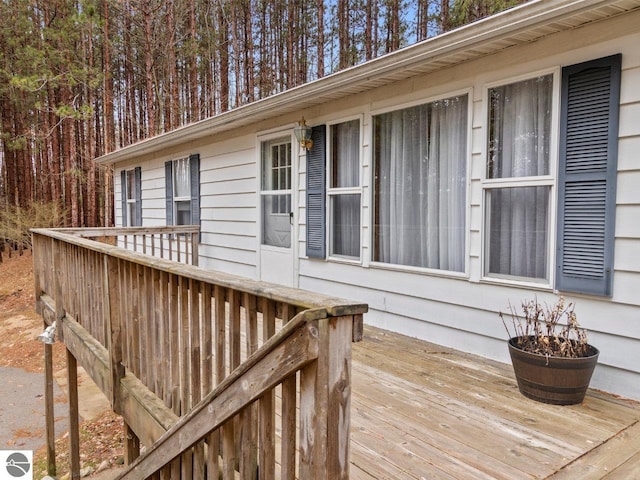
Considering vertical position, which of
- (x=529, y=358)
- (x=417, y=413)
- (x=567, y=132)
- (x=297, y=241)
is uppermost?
(x=567, y=132)

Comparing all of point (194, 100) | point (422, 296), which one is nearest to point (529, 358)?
point (422, 296)

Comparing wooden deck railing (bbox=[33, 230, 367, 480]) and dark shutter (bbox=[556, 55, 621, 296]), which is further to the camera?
dark shutter (bbox=[556, 55, 621, 296])

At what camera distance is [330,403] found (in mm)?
1205

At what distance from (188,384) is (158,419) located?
12.3 inches

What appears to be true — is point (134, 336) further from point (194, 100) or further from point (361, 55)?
point (194, 100)

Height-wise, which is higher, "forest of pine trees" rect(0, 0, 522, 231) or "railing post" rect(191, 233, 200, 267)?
"forest of pine trees" rect(0, 0, 522, 231)

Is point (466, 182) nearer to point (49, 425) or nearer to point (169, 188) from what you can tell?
point (49, 425)

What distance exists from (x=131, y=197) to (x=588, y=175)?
8.91m

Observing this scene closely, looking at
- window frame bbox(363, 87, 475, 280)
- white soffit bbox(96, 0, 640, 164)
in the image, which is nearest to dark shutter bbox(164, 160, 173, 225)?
white soffit bbox(96, 0, 640, 164)

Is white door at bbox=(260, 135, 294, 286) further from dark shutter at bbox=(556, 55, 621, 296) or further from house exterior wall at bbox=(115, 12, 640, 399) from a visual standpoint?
dark shutter at bbox=(556, 55, 621, 296)

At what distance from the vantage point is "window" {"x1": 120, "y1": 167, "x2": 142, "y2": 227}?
29.8 ft

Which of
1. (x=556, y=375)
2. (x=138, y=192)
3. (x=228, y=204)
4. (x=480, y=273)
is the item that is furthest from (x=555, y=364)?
(x=138, y=192)

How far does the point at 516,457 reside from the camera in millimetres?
1984

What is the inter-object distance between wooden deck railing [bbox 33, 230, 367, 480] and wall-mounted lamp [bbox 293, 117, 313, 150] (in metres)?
2.35
